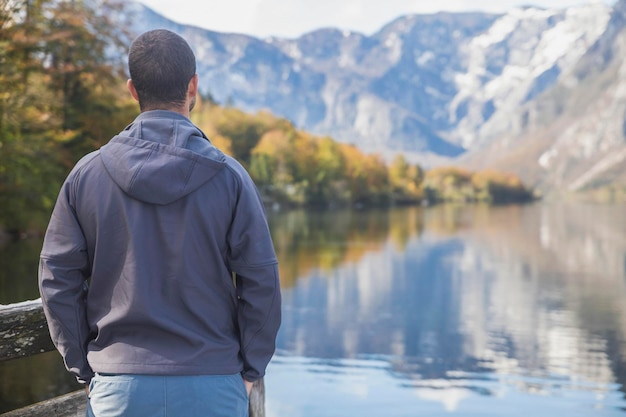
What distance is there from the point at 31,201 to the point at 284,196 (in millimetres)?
66340

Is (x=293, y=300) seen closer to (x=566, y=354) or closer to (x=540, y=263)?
(x=566, y=354)

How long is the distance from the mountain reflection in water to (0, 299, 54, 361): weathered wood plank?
7578 millimetres

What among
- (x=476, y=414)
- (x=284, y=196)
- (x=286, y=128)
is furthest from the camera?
(x=286, y=128)

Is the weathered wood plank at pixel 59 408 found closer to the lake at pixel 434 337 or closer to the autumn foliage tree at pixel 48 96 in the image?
the lake at pixel 434 337

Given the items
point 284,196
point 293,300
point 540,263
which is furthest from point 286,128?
point 293,300

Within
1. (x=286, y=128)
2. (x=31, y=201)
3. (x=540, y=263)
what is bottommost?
(x=540, y=263)

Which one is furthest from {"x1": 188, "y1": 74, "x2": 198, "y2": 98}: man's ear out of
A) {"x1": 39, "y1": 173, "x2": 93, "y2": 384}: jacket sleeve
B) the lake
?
the lake

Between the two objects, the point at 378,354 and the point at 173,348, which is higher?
the point at 173,348

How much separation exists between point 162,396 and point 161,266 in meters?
0.42

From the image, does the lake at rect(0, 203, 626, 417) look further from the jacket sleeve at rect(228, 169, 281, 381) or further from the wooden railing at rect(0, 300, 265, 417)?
the jacket sleeve at rect(228, 169, 281, 381)

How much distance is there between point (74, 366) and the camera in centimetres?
261

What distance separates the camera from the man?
8.00 feet

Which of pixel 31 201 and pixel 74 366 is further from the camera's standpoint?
pixel 31 201

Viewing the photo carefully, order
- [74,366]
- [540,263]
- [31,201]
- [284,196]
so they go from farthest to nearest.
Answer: [284,196] < [540,263] < [31,201] < [74,366]
